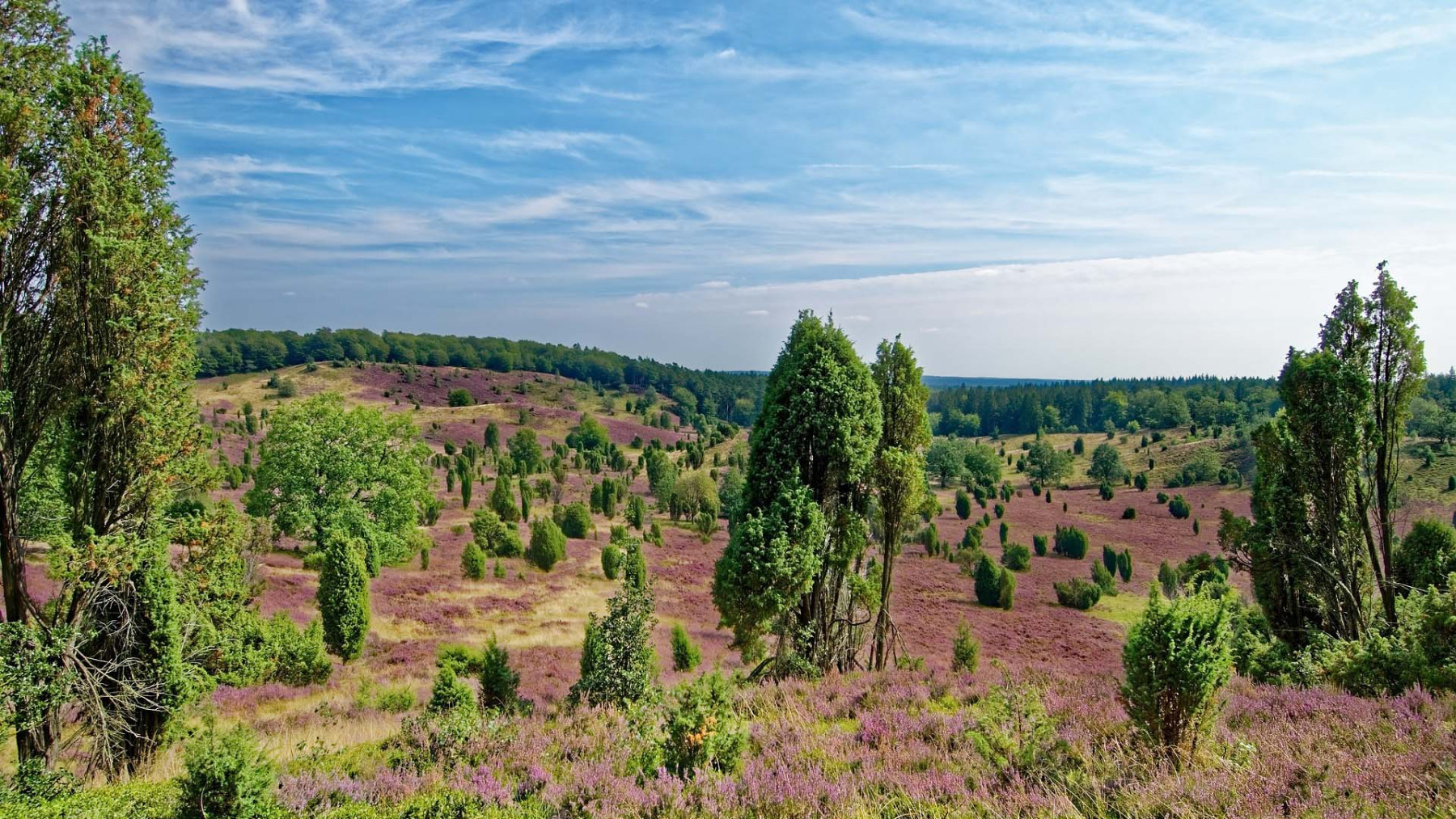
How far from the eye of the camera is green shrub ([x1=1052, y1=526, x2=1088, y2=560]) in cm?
5016

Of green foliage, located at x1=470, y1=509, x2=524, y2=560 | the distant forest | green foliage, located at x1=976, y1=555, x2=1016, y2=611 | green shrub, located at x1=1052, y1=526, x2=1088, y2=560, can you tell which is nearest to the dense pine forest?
green foliage, located at x1=470, y1=509, x2=524, y2=560

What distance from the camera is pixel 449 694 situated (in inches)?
343

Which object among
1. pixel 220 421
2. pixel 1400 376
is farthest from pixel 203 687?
pixel 220 421

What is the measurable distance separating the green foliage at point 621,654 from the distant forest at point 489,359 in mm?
127993

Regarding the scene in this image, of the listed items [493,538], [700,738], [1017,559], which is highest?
[700,738]

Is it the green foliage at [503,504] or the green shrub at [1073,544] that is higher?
the green foliage at [503,504]

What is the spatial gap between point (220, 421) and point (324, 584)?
71056 millimetres

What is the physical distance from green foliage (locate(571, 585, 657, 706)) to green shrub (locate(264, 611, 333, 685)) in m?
9.38

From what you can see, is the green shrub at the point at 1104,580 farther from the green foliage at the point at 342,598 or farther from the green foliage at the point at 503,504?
the green foliage at the point at 342,598

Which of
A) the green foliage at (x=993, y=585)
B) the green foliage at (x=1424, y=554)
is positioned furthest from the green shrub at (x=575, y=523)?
the green foliage at (x=1424, y=554)

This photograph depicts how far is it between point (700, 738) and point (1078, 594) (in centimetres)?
3805

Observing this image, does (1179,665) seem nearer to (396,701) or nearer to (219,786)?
(219,786)

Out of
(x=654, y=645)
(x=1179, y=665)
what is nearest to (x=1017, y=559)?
(x=654, y=645)

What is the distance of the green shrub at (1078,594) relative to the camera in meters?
37.0
